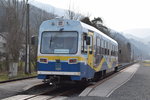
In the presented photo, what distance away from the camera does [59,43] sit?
42.6ft

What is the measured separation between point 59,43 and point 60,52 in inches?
17.4

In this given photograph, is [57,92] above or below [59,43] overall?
below

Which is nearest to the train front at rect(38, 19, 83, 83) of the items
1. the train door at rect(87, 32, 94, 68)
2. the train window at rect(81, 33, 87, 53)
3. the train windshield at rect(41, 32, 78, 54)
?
the train windshield at rect(41, 32, 78, 54)

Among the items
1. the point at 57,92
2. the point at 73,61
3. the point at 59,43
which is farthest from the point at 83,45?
the point at 57,92

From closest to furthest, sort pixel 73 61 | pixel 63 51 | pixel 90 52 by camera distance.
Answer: pixel 73 61 → pixel 63 51 → pixel 90 52

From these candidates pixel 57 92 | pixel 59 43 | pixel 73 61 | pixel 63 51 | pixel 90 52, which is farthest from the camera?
pixel 90 52

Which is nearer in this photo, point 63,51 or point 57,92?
point 63,51

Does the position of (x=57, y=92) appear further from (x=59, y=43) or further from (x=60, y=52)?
(x=59, y=43)

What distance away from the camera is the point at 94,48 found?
1478 centimetres

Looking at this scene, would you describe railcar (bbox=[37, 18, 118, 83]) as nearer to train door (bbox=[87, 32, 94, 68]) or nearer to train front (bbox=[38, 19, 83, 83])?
train front (bbox=[38, 19, 83, 83])

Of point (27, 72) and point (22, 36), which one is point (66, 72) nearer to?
point (27, 72)

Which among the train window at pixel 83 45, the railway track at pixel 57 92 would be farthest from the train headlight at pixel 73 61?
the railway track at pixel 57 92

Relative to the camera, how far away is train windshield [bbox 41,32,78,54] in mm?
12812

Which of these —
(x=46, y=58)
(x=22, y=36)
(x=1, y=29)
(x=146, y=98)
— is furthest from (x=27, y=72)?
(x=146, y=98)
